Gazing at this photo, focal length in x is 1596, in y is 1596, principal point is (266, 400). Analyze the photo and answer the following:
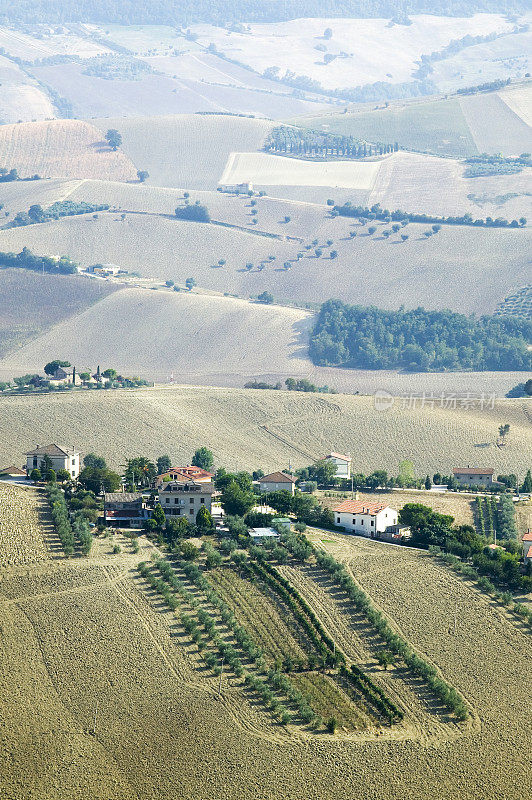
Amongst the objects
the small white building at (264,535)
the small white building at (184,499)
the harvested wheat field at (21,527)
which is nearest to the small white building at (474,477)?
the small white building at (184,499)

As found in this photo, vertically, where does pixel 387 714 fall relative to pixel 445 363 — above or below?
below

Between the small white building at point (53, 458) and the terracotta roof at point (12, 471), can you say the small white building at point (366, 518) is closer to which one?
the small white building at point (53, 458)

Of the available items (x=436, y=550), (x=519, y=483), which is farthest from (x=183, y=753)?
(x=519, y=483)

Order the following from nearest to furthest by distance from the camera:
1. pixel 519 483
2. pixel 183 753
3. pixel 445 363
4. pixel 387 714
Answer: pixel 183 753 → pixel 387 714 → pixel 519 483 → pixel 445 363

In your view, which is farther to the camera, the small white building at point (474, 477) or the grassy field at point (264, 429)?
the grassy field at point (264, 429)

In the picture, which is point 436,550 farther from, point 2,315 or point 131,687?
point 2,315
